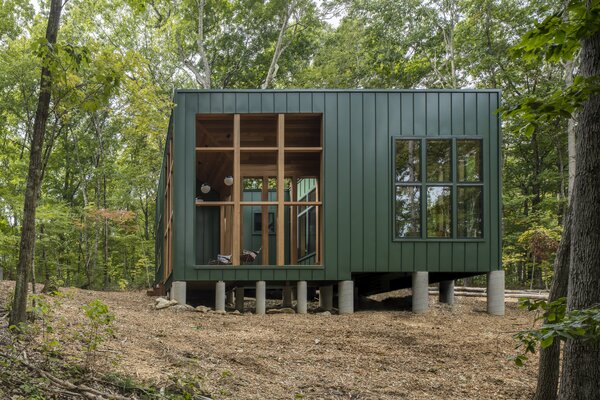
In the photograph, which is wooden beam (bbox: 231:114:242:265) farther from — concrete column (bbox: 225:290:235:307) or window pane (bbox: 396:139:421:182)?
→ concrete column (bbox: 225:290:235:307)

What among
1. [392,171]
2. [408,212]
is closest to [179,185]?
[392,171]

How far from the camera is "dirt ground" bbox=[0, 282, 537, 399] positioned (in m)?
5.18

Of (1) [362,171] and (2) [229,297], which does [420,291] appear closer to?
(1) [362,171]

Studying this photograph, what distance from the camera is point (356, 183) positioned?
10359 millimetres

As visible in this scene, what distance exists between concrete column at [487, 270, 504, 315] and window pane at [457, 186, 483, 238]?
0.80 metres

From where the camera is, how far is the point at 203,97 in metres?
10.5

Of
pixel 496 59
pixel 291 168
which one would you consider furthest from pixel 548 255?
pixel 291 168

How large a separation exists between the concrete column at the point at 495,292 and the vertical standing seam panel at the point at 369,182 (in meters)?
2.21

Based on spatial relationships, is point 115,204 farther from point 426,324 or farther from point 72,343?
point 72,343

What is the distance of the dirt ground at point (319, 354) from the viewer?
5.18 metres

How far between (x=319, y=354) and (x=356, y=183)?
4222mm

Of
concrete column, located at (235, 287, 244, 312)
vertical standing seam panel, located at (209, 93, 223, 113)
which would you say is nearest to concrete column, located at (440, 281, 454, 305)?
concrete column, located at (235, 287, 244, 312)

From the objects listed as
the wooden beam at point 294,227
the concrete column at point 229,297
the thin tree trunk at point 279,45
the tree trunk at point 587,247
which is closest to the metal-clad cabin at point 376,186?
the wooden beam at point 294,227

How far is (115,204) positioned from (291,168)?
11666 millimetres
